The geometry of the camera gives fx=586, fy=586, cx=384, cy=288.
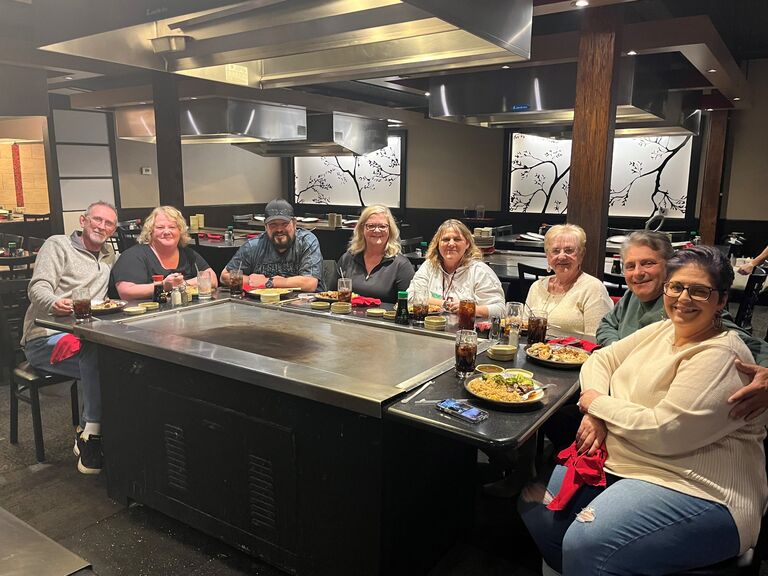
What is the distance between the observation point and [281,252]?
3.98 m

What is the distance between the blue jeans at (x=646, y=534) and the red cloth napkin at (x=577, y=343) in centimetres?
76

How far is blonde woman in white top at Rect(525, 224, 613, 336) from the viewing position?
9.08ft

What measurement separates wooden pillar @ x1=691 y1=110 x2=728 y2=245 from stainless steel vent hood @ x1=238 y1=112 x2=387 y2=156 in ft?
14.1

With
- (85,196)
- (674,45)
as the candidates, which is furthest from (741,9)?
(85,196)

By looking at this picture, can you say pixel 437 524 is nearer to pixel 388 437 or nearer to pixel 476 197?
pixel 388 437

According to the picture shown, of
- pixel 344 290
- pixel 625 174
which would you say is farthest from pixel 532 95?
pixel 625 174

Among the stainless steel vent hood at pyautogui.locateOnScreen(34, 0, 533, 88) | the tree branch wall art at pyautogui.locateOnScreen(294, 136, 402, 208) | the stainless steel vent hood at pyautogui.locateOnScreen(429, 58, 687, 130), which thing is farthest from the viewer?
the tree branch wall art at pyautogui.locateOnScreen(294, 136, 402, 208)

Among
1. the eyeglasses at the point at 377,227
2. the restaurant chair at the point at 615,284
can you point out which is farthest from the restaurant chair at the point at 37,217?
the restaurant chair at the point at 615,284

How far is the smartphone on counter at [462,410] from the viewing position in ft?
5.46

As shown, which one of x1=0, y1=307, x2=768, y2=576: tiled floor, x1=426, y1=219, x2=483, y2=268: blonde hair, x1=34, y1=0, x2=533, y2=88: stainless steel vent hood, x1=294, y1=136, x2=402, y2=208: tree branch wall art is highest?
x1=34, y1=0, x2=533, y2=88: stainless steel vent hood

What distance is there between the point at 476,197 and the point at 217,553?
7.69m

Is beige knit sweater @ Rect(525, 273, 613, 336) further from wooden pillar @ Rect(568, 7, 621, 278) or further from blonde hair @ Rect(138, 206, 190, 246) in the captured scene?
blonde hair @ Rect(138, 206, 190, 246)

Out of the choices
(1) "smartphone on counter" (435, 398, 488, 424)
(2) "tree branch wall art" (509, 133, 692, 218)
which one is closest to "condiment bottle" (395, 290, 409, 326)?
(1) "smartphone on counter" (435, 398, 488, 424)

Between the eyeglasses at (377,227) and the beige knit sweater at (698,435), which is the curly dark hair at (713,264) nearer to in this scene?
the beige knit sweater at (698,435)
